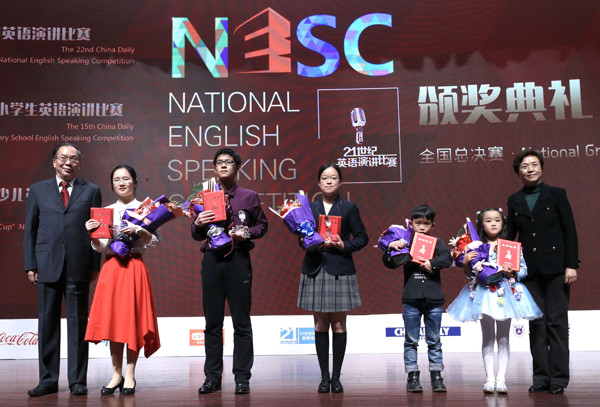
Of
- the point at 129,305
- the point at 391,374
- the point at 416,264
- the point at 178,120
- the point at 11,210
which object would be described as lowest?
the point at 391,374

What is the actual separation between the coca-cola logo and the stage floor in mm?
190

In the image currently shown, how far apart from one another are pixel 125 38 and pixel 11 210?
2.09 m

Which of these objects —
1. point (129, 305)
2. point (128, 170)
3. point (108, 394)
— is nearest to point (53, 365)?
point (108, 394)

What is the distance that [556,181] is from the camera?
5.66 metres

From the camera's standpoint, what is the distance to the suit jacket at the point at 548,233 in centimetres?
357

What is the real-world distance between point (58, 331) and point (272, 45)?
11.6 ft

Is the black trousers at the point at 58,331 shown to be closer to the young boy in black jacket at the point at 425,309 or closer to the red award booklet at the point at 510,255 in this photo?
the young boy in black jacket at the point at 425,309

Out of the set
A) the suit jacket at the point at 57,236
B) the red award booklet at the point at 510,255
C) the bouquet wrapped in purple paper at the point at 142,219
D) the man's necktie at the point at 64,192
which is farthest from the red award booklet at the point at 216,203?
the red award booklet at the point at 510,255

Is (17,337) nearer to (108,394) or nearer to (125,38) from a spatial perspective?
(108,394)

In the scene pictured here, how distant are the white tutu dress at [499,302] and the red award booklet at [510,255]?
7cm

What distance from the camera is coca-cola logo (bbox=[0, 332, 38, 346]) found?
5480 millimetres

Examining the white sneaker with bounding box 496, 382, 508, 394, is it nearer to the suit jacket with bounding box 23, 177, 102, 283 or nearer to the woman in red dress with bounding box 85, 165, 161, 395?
the woman in red dress with bounding box 85, 165, 161, 395

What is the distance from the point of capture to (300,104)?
575 cm

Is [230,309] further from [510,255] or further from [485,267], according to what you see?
[510,255]
